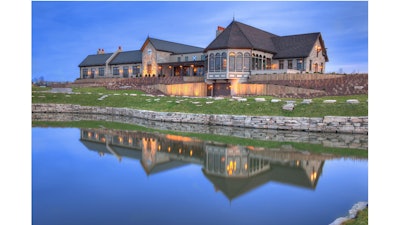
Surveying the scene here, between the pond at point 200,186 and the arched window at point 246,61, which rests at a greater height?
the arched window at point 246,61

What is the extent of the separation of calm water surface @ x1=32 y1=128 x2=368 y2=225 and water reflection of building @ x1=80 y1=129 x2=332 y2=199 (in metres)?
0.04

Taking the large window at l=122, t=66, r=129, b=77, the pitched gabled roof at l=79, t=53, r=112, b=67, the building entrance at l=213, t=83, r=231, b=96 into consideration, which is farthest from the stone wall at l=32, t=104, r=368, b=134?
the pitched gabled roof at l=79, t=53, r=112, b=67

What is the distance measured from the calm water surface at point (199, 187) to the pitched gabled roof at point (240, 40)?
30.4 metres

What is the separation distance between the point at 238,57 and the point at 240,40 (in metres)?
2.71

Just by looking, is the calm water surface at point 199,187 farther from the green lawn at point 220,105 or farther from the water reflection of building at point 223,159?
the green lawn at point 220,105

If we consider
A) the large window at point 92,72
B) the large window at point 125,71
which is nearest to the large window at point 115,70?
the large window at point 125,71

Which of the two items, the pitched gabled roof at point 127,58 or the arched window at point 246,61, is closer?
the arched window at point 246,61

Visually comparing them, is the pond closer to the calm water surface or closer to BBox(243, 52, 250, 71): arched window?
the calm water surface

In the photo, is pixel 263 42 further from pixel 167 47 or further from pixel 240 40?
pixel 167 47

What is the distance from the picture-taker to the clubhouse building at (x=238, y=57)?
4512 cm

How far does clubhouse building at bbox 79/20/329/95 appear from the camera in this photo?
45125 mm

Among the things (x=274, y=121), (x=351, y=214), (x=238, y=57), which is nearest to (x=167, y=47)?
(x=238, y=57)

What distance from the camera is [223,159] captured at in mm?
14594

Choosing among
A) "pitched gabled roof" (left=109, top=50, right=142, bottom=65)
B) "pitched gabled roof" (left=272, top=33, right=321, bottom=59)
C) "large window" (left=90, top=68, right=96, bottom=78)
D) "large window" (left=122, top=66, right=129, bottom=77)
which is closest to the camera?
"pitched gabled roof" (left=272, top=33, right=321, bottom=59)
